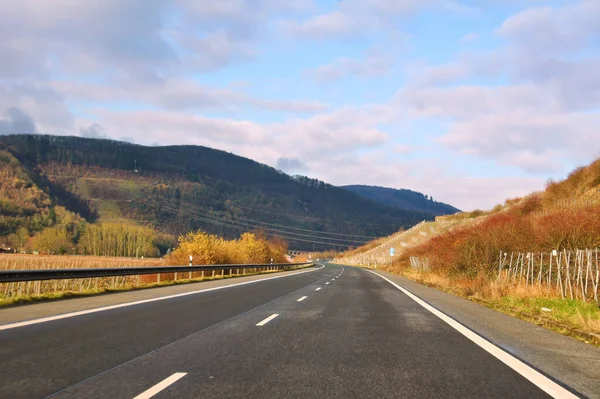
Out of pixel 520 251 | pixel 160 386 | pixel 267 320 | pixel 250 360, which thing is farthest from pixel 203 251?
pixel 160 386

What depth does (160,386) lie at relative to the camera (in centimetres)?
534

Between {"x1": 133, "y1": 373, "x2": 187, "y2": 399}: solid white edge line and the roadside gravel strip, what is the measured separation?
4414mm

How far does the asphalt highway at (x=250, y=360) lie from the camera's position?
5.31 meters

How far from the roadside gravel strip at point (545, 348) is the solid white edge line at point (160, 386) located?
14.5 ft

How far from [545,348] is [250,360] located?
5.07 meters

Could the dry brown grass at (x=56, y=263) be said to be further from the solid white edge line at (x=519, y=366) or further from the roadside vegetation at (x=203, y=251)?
the solid white edge line at (x=519, y=366)

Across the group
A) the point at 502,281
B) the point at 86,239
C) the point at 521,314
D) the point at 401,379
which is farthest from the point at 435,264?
the point at 86,239

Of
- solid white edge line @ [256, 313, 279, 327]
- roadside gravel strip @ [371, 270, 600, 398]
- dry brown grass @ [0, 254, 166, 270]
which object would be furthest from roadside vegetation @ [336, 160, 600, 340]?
dry brown grass @ [0, 254, 166, 270]

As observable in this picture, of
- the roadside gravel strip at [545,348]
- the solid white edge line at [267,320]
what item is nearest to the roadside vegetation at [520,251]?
the roadside gravel strip at [545,348]

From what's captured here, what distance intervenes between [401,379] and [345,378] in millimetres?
644

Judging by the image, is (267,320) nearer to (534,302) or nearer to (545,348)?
(545,348)

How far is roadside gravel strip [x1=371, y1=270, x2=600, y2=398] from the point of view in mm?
6258

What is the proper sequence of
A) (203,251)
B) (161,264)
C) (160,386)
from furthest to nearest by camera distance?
1. (161,264)
2. (203,251)
3. (160,386)

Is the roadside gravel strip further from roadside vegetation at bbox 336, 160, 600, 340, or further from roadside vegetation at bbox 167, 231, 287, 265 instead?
roadside vegetation at bbox 167, 231, 287, 265
